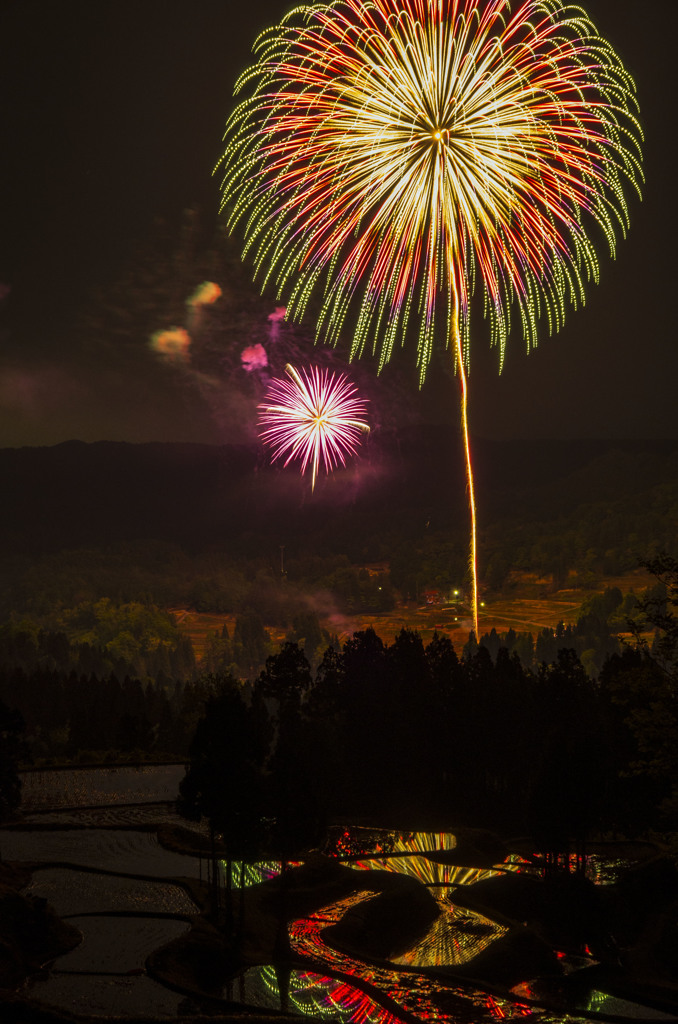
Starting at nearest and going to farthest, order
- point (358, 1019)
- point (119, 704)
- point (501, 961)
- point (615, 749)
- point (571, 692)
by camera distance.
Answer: point (358, 1019) < point (501, 961) < point (615, 749) < point (571, 692) < point (119, 704)

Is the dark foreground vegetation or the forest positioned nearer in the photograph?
the forest

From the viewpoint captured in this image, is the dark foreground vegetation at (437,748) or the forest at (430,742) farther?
the dark foreground vegetation at (437,748)

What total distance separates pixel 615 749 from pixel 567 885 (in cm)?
2402

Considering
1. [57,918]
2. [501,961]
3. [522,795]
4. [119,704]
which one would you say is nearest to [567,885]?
[501,961]

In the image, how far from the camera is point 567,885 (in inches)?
1777

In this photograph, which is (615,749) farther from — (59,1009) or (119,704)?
(119,704)

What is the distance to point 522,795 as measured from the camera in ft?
257

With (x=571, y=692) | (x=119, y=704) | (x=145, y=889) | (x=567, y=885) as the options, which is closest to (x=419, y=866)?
(x=567, y=885)

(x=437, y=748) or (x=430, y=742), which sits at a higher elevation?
(x=430, y=742)

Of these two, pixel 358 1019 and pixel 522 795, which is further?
pixel 522 795

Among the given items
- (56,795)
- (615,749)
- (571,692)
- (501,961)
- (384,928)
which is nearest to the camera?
(501,961)

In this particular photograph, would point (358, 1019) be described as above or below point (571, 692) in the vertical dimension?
below

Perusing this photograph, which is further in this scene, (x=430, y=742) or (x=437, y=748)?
(x=430, y=742)

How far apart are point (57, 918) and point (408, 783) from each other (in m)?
44.9
